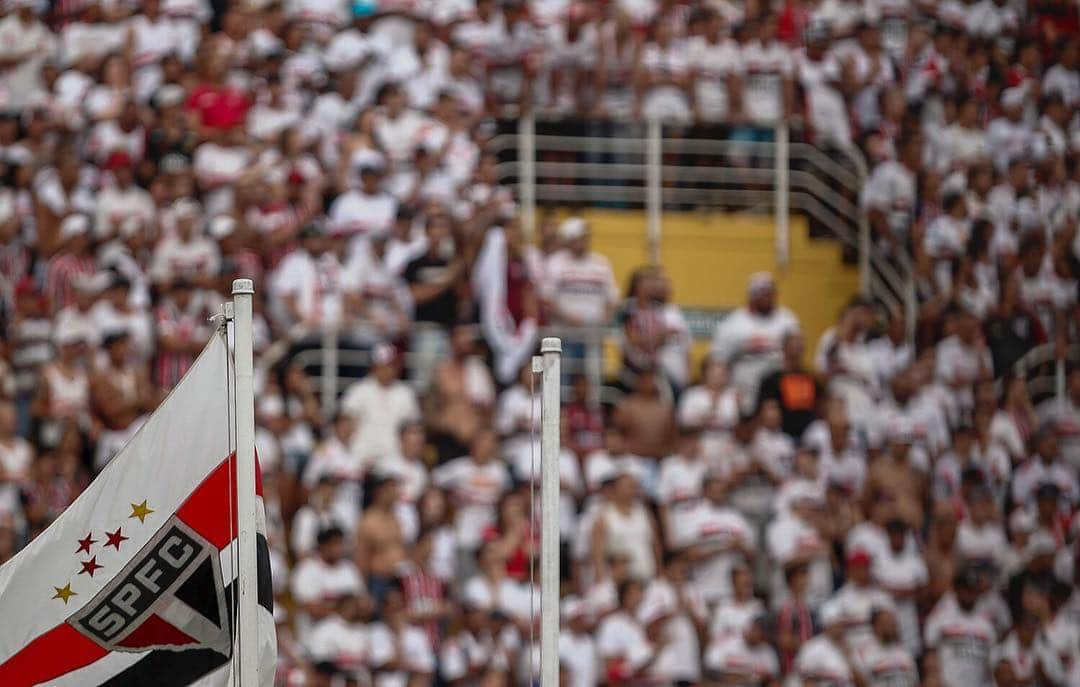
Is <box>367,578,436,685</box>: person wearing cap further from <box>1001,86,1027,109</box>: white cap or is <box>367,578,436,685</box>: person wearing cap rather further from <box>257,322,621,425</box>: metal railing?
<box>1001,86,1027,109</box>: white cap

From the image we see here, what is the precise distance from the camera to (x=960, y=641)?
16.0m

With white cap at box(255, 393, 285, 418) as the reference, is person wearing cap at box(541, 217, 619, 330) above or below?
above

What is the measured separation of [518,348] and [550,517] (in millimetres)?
7909

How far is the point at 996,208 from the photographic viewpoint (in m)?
18.7

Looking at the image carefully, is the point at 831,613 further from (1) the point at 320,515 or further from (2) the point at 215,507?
(2) the point at 215,507

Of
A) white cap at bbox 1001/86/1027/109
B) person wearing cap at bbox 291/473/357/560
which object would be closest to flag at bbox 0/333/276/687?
person wearing cap at bbox 291/473/357/560

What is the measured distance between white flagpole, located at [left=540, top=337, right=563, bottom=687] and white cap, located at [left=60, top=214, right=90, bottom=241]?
309 inches

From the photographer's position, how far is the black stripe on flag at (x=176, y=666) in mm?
8445

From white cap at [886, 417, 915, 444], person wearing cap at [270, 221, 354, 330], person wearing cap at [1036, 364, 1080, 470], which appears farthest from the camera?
person wearing cap at [1036, 364, 1080, 470]

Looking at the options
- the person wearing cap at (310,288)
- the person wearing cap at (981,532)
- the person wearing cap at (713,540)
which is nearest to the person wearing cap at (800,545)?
the person wearing cap at (713,540)

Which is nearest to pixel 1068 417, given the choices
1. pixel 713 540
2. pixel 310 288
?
pixel 713 540

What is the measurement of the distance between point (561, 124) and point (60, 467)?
5.46 m

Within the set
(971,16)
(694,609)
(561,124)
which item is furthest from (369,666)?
(971,16)

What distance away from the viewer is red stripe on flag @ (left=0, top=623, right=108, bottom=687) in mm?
8438
